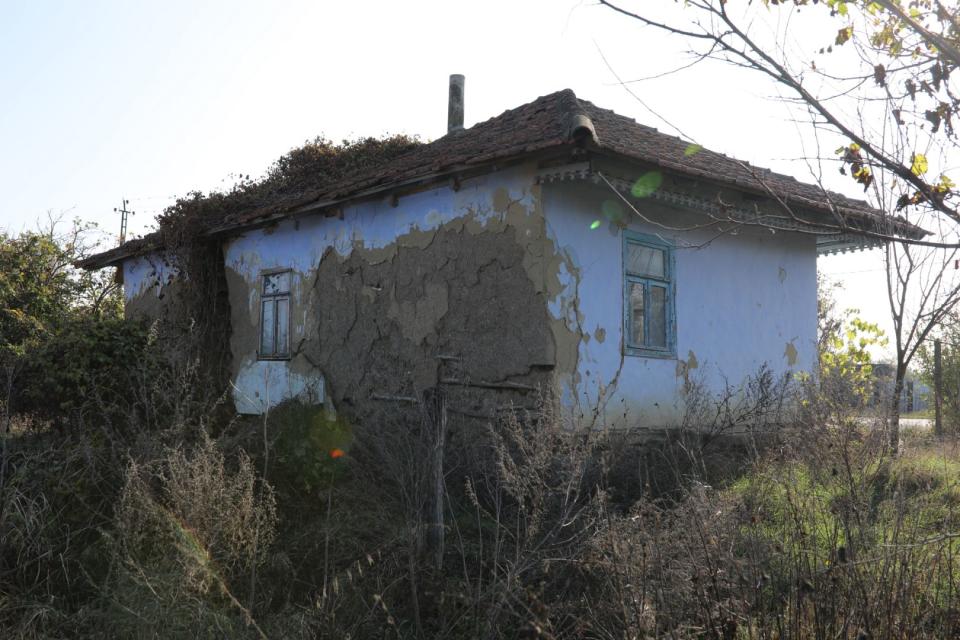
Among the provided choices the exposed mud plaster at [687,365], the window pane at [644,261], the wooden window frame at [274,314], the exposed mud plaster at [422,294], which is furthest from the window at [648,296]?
the wooden window frame at [274,314]

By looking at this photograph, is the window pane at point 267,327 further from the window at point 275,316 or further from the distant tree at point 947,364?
the distant tree at point 947,364

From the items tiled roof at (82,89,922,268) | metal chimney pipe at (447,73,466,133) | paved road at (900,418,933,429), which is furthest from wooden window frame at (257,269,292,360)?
paved road at (900,418,933,429)

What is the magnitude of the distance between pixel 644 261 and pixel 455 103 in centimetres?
532

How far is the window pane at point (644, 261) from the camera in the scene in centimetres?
793

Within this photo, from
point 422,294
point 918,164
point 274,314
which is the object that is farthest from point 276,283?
point 918,164

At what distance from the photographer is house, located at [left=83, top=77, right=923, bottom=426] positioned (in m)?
7.22

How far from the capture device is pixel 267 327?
10.2 metres

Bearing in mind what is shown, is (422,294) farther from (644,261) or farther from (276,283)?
(276,283)

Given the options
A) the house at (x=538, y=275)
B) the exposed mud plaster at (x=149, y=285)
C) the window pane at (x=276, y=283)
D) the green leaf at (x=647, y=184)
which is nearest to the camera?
the house at (x=538, y=275)

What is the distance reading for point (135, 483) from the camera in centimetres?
521

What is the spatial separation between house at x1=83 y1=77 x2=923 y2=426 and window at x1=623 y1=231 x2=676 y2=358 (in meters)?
0.02

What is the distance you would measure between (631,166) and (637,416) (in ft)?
7.34

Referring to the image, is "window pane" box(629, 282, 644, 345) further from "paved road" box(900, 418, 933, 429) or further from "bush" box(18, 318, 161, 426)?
"bush" box(18, 318, 161, 426)

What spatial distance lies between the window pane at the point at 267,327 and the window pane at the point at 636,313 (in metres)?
4.45
